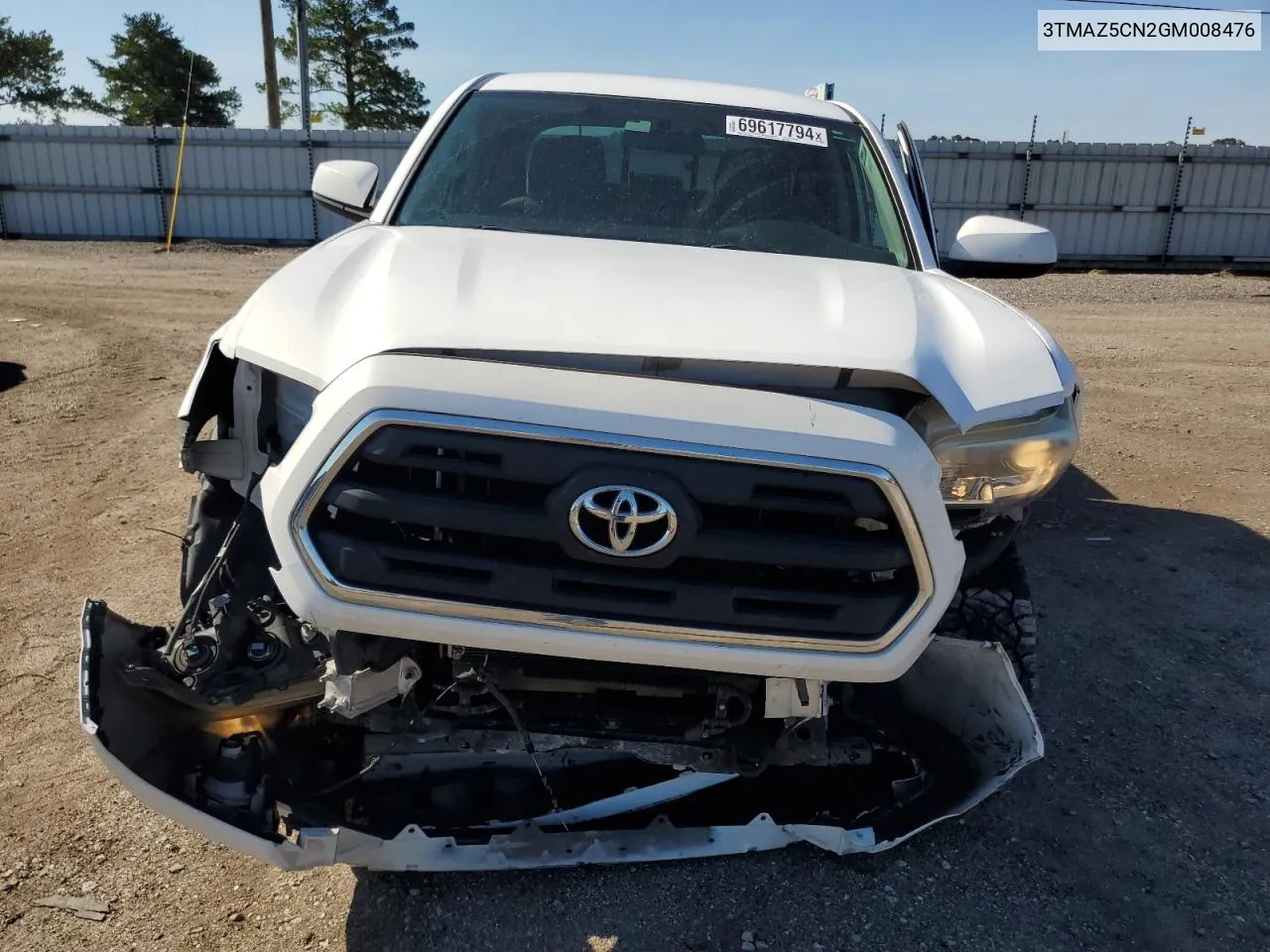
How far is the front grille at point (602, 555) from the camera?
6.40 feet

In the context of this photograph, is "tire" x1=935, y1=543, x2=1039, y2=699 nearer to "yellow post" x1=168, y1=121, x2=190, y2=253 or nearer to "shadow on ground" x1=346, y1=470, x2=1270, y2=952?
"shadow on ground" x1=346, y1=470, x2=1270, y2=952

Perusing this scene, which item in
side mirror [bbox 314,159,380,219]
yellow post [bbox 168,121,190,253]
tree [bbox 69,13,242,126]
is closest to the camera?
side mirror [bbox 314,159,380,219]

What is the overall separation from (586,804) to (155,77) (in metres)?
39.4

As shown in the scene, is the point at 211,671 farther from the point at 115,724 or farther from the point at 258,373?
the point at 258,373

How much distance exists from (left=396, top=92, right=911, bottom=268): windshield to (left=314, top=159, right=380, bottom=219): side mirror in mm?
375

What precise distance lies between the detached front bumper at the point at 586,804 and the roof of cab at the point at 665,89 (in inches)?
93.9

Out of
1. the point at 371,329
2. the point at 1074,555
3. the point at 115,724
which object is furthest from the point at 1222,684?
the point at 115,724

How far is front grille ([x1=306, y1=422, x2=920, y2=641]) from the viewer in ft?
6.40

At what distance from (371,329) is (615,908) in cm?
155

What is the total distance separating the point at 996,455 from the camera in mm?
2314

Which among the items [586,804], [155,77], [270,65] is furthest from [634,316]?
[155,77]

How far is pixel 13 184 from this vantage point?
19.2 m

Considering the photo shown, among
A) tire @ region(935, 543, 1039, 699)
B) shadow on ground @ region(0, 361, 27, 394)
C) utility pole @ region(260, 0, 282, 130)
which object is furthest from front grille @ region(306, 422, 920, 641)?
utility pole @ region(260, 0, 282, 130)

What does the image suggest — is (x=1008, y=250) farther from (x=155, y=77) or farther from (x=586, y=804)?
(x=155, y=77)
